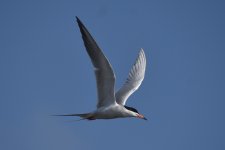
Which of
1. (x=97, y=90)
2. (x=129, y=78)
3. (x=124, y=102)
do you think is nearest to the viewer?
(x=97, y=90)

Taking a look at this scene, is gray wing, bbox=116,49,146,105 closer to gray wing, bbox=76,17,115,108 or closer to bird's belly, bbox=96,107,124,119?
bird's belly, bbox=96,107,124,119

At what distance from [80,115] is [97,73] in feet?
5.74

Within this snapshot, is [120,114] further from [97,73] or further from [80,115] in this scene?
[97,73]

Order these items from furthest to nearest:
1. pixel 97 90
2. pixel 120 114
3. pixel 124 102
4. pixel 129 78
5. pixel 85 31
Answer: pixel 129 78
pixel 124 102
pixel 120 114
pixel 97 90
pixel 85 31

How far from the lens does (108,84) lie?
11336 millimetres

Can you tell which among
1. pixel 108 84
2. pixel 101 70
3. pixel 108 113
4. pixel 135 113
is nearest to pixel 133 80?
pixel 135 113

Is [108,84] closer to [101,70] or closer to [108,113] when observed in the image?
[101,70]

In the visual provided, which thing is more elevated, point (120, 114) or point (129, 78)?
point (129, 78)

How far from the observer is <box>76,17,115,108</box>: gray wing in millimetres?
10180

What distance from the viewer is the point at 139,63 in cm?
1545

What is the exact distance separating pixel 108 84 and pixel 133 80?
3549 millimetres

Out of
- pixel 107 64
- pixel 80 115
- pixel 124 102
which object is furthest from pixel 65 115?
pixel 124 102

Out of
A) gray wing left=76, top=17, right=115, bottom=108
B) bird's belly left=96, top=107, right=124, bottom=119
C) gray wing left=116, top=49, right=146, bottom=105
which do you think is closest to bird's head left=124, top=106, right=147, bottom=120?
gray wing left=116, top=49, right=146, bottom=105

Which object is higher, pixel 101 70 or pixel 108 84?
pixel 101 70
